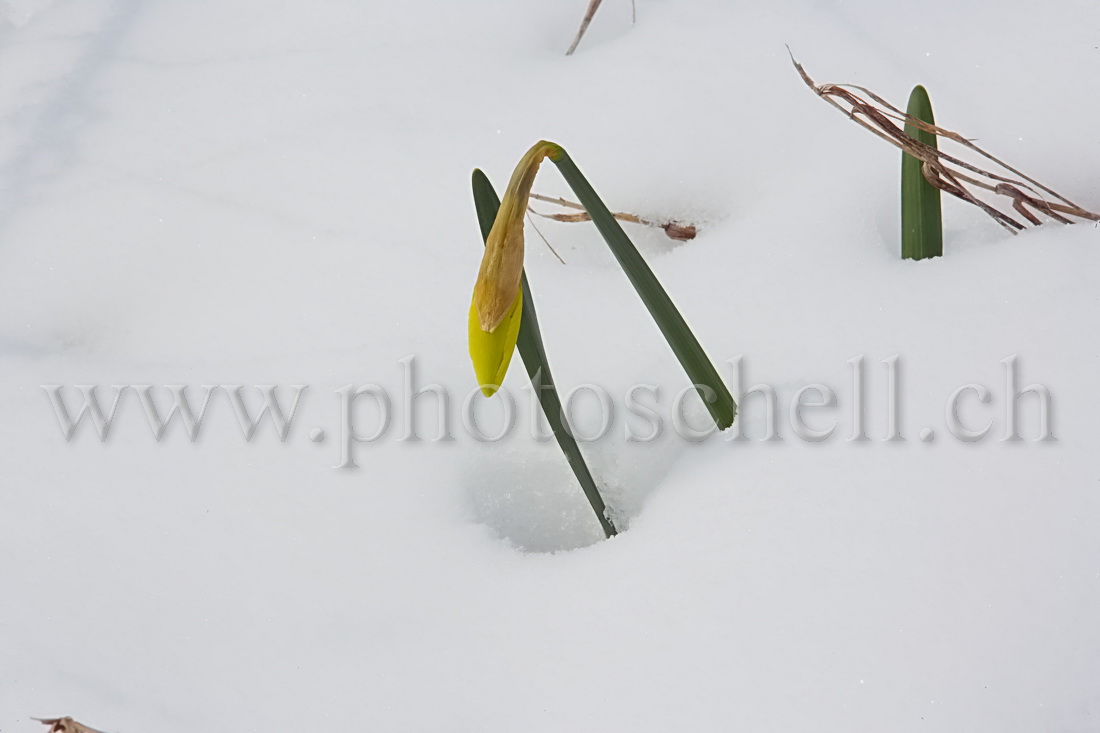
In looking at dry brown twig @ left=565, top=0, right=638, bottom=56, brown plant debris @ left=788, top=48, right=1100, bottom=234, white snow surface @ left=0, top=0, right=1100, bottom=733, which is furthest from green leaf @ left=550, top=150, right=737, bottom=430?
dry brown twig @ left=565, top=0, right=638, bottom=56

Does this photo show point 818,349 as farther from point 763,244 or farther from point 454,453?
point 454,453

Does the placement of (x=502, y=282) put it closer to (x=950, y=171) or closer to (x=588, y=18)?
(x=950, y=171)

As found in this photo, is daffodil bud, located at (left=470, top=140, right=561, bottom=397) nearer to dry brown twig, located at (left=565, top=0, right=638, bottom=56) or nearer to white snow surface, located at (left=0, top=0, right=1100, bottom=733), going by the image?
white snow surface, located at (left=0, top=0, right=1100, bottom=733)

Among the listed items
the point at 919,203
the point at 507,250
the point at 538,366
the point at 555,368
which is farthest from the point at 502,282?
the point at 919,203

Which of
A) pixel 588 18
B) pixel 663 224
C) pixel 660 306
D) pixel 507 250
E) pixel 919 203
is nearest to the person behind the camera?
pixel 507 250

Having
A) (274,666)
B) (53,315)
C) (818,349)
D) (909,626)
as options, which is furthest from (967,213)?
(53,315)

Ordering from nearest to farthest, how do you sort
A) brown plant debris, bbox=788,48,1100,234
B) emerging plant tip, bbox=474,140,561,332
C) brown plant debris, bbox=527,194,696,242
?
emerging plant tip, bbox=474,140,561,332 → brown plant debris, bbox=788,48,1100,234 → brown plant debris, bbox=527,194,696,242

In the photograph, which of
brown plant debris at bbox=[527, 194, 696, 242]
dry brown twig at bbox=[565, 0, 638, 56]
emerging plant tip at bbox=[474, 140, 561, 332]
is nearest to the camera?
emerging plant tip at bbox=[474, 140, 561, 332]
